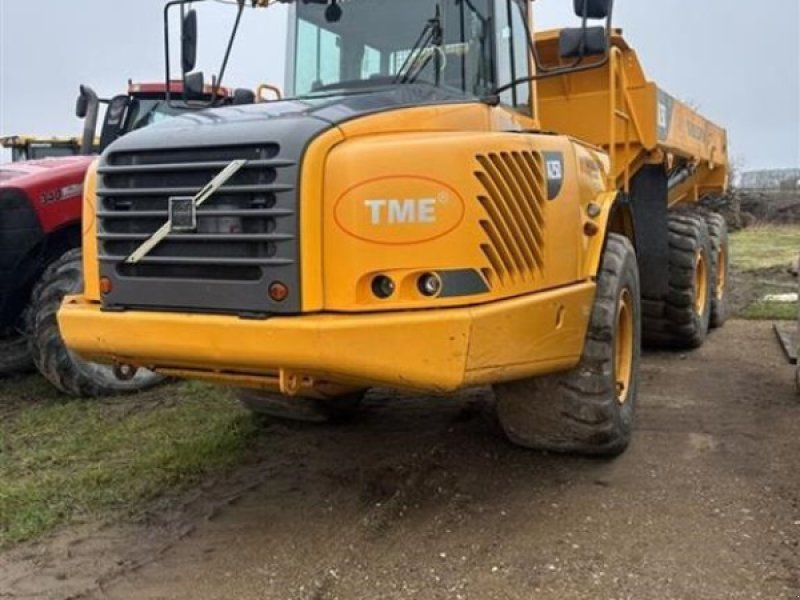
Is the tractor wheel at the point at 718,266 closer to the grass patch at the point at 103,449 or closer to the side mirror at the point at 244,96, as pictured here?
the grass patch at the point at 103,449

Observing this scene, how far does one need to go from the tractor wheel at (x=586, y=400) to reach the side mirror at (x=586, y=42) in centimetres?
110

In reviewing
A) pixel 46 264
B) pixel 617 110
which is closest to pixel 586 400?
pixel 617 110

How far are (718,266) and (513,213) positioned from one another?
659 cm

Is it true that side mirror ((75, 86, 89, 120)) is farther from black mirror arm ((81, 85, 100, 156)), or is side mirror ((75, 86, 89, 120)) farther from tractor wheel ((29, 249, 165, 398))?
tractor wheel ((29, 249, 165, 398))

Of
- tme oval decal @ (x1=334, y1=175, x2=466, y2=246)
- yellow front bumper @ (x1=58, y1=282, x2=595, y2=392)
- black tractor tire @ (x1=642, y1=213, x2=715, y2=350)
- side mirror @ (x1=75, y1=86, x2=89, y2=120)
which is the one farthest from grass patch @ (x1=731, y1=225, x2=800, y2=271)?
tme oval decal @ (x1=334, y1=175, x2=466, y2=246)

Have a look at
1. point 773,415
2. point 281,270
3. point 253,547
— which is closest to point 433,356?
point 281,270

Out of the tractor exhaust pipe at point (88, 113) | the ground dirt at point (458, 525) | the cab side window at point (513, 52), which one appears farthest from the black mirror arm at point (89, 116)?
the cab side window at point (513, 52)

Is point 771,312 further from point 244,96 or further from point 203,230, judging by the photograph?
point 203,230

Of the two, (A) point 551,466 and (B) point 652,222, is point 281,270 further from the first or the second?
(B) point 652,222

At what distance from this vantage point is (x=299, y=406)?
5.51 m

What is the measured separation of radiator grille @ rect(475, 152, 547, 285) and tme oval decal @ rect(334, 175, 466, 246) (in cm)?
15

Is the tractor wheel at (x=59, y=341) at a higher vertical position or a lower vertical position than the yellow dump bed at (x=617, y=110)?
lower

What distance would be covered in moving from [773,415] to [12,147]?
15.0 m

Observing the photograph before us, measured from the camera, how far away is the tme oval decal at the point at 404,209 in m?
3.40
